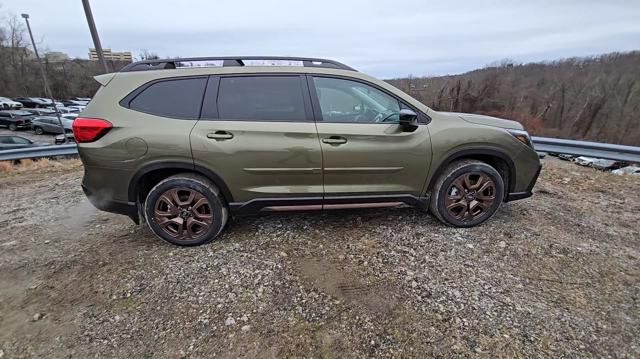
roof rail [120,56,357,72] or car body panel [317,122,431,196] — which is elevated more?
roof rail [120,56,357,72]

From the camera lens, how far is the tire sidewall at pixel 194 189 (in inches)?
111

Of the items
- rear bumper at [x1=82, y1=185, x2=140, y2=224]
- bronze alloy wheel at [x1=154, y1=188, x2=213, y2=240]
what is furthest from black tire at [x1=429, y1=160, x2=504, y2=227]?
rear bumper at [x1=82, y1=185, x2=140, y2=224]

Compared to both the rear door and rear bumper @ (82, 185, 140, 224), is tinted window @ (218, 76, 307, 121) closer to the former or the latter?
the rear door

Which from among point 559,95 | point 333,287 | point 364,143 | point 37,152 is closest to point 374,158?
point 364,143

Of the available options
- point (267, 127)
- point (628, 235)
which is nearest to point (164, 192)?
point (267, 127)

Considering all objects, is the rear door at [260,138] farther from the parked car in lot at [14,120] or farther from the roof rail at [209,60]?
the parked car in lot at [14,120]

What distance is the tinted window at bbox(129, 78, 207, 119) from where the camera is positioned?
2.75m

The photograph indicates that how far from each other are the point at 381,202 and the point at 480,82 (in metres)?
48.1

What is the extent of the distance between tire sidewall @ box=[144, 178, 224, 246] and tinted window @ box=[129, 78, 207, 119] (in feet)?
2.00

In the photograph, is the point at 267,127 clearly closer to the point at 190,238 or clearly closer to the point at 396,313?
the point at 190,238

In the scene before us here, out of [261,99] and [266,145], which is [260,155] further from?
[261,99]

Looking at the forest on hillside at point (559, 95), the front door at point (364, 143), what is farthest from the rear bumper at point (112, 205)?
the forest on hillside at point (559, 95)

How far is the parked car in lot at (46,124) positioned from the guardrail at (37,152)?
59.2 ft

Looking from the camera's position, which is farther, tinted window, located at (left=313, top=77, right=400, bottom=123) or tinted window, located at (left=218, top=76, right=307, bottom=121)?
tinted window, located at (left=313, top=77, right=400, bottom=123)
